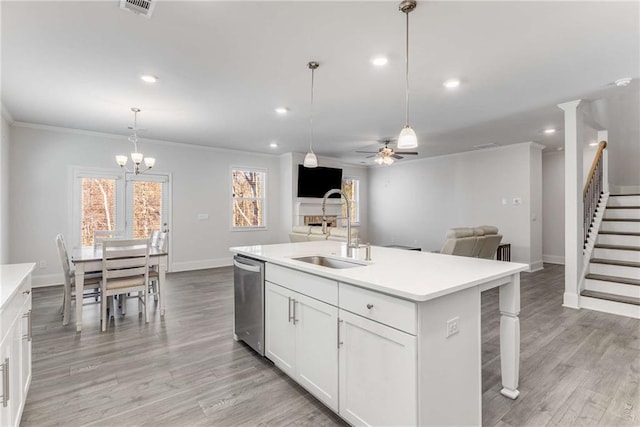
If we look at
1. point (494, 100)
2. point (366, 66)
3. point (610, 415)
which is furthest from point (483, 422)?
point (494, 100)

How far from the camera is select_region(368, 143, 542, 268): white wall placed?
6.48 meters

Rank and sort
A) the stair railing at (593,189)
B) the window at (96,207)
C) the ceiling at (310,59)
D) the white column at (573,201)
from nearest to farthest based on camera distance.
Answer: the ceiling at (310,59) < the white column at (573,201) < the stair railing at (593,189) < the window at (96,207)

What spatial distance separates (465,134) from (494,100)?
182 cm

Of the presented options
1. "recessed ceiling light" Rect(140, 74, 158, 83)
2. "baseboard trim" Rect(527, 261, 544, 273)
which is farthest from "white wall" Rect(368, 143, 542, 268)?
"recessed ceiling light" Rect(140, 74, 158, 83)

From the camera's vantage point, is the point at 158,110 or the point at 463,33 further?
the point at 158,110

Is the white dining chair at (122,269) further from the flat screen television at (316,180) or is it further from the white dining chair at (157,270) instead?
the flat screen television at (316,180)

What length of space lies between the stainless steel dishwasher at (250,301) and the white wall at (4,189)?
4.02 metres

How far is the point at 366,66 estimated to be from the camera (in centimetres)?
302

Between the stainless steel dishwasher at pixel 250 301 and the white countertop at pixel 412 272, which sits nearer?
the white countertop at pixel 412 272

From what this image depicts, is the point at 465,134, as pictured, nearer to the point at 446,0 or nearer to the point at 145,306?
the point at 446,0

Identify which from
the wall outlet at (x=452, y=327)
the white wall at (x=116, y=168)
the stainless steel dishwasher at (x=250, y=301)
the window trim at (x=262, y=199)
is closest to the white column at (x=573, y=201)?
the wall outlet at (x=452, y=327)

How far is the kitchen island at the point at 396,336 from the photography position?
4.84 feet

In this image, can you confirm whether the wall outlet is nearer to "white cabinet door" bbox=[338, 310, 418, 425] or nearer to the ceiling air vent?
"white cabinet door" bbox=[338, 310, 418, 425]

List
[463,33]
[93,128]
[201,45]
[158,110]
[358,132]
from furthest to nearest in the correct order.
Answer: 1. [358,132]
2. [93,128]
3. [158,110]
4. [201,45]
5. [463,33]
